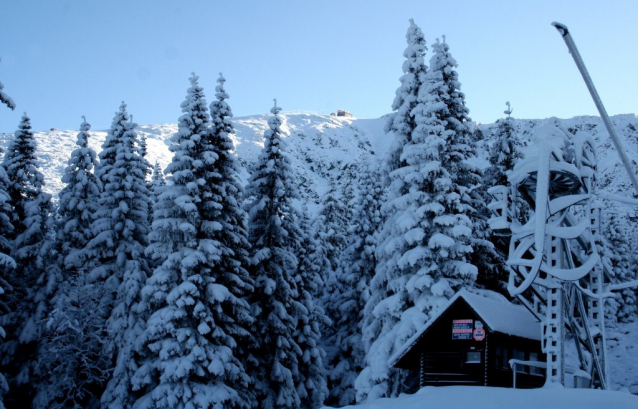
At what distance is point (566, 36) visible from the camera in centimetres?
1738

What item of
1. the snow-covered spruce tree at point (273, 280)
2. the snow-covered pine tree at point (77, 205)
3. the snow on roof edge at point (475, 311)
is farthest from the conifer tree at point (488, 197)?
the snow-covered pine tree at point (77, 205)

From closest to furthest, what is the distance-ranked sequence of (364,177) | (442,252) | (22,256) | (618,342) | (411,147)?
(442,252), (411,147), (22,256), (364,177), (618,342)

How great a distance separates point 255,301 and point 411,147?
451 inches

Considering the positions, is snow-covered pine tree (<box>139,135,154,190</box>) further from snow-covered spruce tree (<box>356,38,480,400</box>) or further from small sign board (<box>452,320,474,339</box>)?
small sign board (<box>452,320,474,339</box>)

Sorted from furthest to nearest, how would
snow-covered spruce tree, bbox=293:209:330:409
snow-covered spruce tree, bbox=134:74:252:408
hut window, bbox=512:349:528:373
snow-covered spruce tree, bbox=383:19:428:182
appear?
snow-covered spruce tree, bbox=293:209:330:409 → snow-covered spruce tree, bbox=383:19:428:182 → snow-covered spruce tree, bbox=134:74:252:408 → hut window, bbox=512:349:528:373

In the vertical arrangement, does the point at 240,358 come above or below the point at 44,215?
below

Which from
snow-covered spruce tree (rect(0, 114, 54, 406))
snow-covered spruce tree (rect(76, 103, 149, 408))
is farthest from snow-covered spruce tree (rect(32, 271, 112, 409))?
snow-covered spruce tree (rect(0, 114, 54, 406))

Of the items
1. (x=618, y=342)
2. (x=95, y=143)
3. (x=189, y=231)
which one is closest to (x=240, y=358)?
(x=189, y=231)

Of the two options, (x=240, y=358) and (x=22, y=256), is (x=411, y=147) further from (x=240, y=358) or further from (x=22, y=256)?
(x=22, y=256)

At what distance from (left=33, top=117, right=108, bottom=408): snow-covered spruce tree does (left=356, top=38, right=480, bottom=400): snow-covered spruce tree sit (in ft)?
44.2

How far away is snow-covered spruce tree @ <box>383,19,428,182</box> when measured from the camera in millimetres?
26922

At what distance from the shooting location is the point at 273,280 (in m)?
30.0

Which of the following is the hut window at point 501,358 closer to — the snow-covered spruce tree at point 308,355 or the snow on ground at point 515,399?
the snow on ground at point 515,399

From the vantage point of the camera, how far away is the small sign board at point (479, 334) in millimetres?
20812
